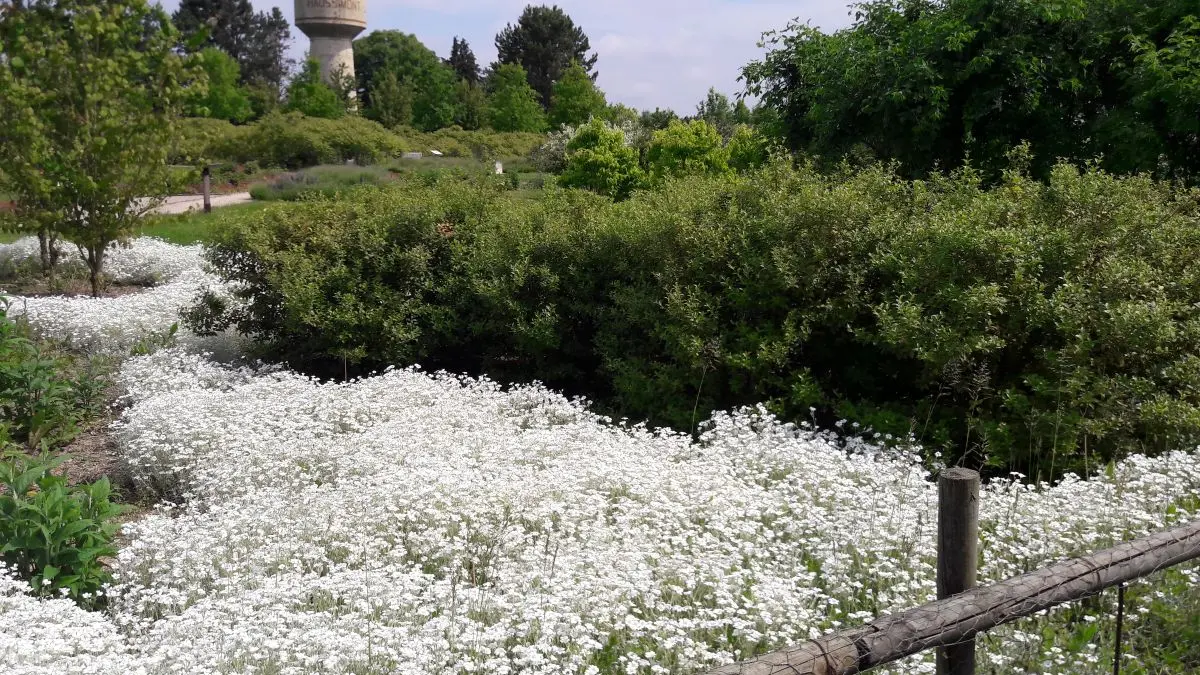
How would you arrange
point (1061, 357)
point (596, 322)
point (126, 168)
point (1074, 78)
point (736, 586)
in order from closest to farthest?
1. point (736, 586)
2. point (1061, 357)
3. point (596, 322)
4. point (1074, 78)
5. point (126, 168)

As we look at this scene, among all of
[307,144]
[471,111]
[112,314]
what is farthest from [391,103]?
[112,314]

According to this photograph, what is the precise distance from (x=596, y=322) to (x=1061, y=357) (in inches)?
141

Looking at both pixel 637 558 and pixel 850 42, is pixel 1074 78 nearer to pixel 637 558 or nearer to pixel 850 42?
pixel 850 42

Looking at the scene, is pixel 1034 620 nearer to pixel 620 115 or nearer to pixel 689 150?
pixel 689 150

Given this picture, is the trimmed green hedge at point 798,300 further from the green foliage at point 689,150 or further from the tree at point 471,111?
the tree at point 471,111

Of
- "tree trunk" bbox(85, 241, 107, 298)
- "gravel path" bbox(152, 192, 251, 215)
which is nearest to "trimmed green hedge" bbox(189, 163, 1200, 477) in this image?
"tree trunk" bbox(85, 241, 107, 298)

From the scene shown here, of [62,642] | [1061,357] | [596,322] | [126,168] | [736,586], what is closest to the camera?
[62,642]

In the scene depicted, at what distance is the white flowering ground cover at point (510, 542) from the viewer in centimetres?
342

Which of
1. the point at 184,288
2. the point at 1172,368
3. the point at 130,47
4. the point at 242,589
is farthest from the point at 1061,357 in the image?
the point at 130,47

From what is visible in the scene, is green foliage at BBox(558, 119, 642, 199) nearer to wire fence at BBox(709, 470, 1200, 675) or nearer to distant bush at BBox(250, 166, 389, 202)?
distant bush at BBox(250, 166, 389, 202)

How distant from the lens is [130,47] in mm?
12539

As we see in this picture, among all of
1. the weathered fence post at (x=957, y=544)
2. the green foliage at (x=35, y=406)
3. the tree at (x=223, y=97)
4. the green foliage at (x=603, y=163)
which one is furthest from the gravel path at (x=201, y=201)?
the weathered fence post at (x=957, y=544)

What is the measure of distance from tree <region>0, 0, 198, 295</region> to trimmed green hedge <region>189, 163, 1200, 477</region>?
406 cm

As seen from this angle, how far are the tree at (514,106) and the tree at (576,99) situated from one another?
507 centimetres
